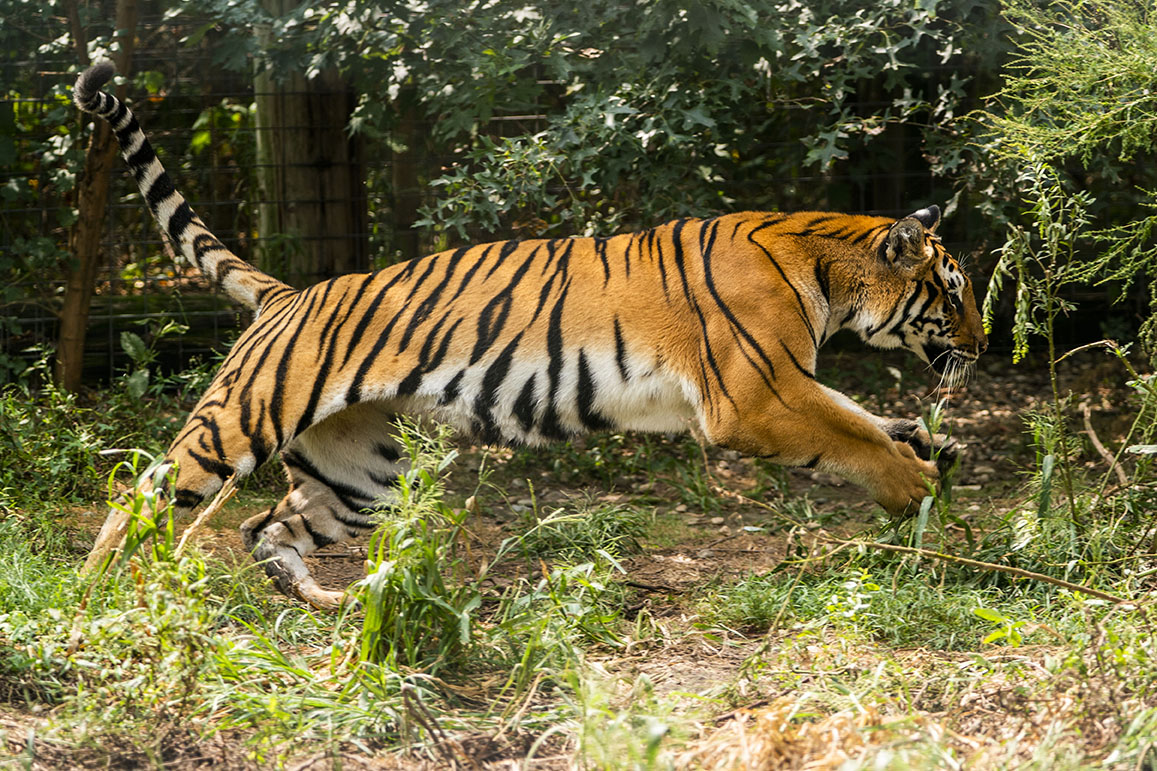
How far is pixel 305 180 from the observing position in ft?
22.4

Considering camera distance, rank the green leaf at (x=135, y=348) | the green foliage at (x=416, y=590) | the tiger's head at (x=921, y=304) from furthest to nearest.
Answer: the green leaf at (x=135, y=348) → the tiger's head at (x=921, y=304) → the green foliage at (x=416, y=590)

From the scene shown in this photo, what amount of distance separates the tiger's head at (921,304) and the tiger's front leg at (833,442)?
0.51 meters

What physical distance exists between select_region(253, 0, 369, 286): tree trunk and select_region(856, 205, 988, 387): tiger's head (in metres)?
3.43

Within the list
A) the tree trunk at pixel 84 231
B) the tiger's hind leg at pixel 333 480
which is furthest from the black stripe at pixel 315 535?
the tree trunk at pixel 84 231

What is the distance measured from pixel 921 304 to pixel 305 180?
12.5 ft

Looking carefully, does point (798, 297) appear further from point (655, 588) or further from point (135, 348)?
point (135, 348)

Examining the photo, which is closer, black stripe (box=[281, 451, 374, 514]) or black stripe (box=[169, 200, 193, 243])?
black stripe (box=[281, 451, 374, 514])

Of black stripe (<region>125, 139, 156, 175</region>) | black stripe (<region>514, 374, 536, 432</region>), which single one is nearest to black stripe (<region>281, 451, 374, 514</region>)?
black stripe (<region>514, 374, 536, 432</region>)

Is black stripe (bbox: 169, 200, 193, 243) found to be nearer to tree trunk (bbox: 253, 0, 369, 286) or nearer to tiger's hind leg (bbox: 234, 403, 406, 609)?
tiger's hind leg (bbox: 234, 403, 406, 609)

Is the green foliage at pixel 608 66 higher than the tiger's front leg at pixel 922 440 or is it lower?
higher

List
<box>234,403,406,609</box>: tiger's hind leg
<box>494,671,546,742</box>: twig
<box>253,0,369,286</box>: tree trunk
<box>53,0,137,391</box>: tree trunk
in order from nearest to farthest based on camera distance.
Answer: <box>494,671,546,742</box>: twig, <box>234,403,406,609</box>: tiger's hind leg, <box>53,0,137,391</box>: tree trunk, <box>253,0,369,286</box>: tree trunk

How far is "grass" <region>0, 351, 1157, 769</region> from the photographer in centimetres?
268

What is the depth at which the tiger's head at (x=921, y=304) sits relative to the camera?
14.9 ft

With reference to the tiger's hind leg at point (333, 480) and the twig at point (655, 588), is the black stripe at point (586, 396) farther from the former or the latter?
the tiger's hind leg at point (333, 480)
